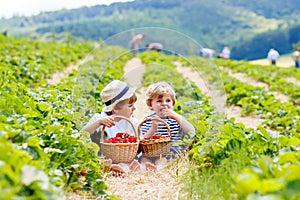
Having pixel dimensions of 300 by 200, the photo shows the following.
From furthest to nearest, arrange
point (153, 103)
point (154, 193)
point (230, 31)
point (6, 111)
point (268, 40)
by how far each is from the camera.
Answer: point (230, 31), point (268, 40), point (153, 103), point (154, 193), point (6, 111)

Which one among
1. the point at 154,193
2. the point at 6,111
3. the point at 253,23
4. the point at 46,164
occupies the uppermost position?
the point at 253,23

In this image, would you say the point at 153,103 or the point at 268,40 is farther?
the point at 268,40

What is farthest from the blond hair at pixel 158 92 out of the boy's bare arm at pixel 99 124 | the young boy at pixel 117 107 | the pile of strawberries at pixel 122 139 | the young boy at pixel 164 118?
the boy's bare arm at pixel 99 124

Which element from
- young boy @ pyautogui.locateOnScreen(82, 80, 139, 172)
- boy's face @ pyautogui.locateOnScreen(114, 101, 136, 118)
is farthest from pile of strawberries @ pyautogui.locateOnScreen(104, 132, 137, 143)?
boy's face @ pyautogui.locateOnScreen(114, 101, 136, 118)

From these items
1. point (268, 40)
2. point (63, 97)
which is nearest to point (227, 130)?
point (63, 97)

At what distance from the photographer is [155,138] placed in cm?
531

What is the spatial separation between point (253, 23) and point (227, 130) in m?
58.7

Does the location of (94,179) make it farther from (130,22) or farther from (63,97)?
Result: (130,22)

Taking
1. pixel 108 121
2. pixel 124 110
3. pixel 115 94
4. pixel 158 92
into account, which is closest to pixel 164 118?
pixel 158 92

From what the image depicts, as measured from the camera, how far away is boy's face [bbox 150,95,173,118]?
17.9 feet

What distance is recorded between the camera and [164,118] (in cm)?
550

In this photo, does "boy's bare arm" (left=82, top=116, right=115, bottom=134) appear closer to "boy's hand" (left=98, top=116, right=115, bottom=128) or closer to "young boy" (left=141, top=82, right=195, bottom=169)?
"boy's hand" (left=98, top=116, right=115, bottom=128)

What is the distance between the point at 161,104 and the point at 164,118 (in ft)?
0.47

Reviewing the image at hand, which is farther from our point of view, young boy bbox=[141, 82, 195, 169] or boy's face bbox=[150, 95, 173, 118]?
boy's face bbox=[150, 95, 173, 118]
